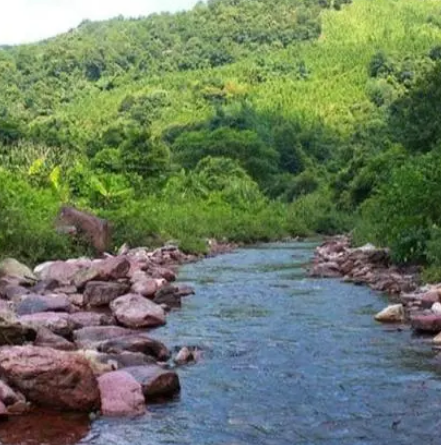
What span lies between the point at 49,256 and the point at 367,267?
7.64 m

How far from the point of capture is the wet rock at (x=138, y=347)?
9.73 meters

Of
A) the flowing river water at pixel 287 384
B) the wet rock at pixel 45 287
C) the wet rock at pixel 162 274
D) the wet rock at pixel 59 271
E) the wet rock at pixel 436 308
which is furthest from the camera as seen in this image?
the wet rock at pixel 162 274

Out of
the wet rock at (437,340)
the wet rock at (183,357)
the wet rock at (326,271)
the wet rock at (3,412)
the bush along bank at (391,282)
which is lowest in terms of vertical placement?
the wet rock at (326,271)

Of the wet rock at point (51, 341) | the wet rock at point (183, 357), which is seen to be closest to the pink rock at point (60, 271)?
the wet rock at point (51, 341)

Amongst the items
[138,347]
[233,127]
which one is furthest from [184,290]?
[233,127]

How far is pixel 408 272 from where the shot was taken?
17672 millimetres

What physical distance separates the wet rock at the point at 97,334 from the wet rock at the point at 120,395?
2178 millimetres

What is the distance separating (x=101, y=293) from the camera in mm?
14008

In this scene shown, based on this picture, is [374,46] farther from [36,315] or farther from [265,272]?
[36,315]

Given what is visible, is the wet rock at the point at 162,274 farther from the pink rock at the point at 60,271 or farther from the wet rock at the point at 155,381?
the wet rock at the point at 155,381

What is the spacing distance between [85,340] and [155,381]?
8.23ft

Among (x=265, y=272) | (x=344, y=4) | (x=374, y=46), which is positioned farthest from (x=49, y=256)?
(x=344, y=4)

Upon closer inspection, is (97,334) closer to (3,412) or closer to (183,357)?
(183,357)

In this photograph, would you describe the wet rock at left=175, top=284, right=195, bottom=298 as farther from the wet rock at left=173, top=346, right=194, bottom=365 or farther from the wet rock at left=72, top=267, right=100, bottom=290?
the wet rock at left=173, top=346, right=194, bottom=365
